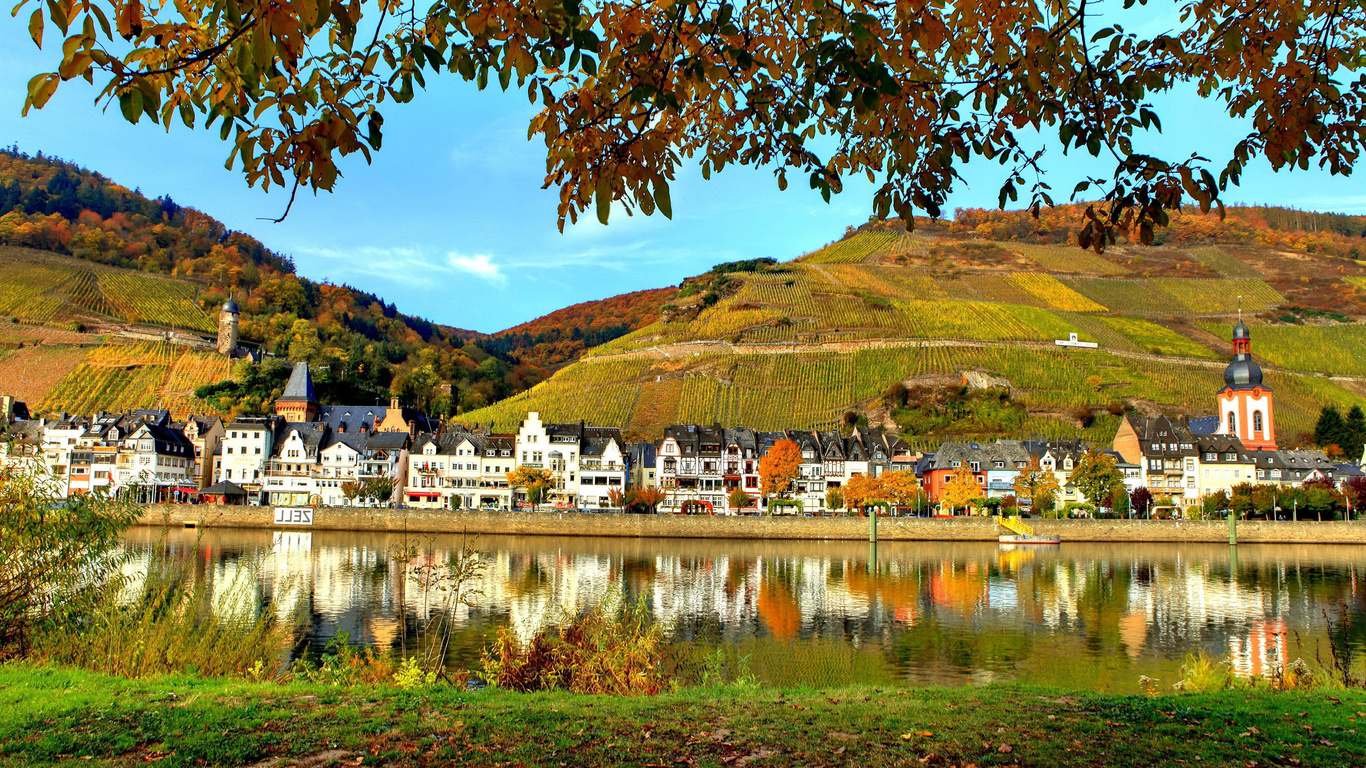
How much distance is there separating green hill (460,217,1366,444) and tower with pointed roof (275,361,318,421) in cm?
1488

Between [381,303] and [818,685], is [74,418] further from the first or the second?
[381,303]

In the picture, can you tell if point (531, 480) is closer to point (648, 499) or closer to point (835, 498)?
point (648, 499)

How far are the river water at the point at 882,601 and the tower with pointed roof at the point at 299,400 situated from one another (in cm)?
4251

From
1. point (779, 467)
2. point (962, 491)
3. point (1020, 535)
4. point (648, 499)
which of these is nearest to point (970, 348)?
point (962, 491)

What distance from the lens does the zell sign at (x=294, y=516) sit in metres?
59.4

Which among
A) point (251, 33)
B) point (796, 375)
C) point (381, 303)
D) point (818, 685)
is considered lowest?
point (818, 685)

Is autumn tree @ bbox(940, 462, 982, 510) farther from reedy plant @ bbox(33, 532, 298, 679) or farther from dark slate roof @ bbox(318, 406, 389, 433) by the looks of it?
reedy plant @ bbox(33, 532, 298, 679)

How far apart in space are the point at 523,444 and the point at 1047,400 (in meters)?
49.0

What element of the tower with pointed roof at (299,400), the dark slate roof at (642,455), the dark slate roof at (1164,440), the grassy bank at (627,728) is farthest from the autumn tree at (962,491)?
the tower with pointed roof at (299,400)

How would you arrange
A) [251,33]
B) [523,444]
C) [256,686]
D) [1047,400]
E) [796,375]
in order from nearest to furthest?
[251,33] → [256,686] → [523,444] → [1047,400] → [796,375]

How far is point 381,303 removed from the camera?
19362 cm

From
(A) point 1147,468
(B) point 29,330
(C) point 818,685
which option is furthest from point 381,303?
(C) point 818,685

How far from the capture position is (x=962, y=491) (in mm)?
67062

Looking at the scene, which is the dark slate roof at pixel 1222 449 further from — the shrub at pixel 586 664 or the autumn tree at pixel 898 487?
the shrub at pixel 586 664
